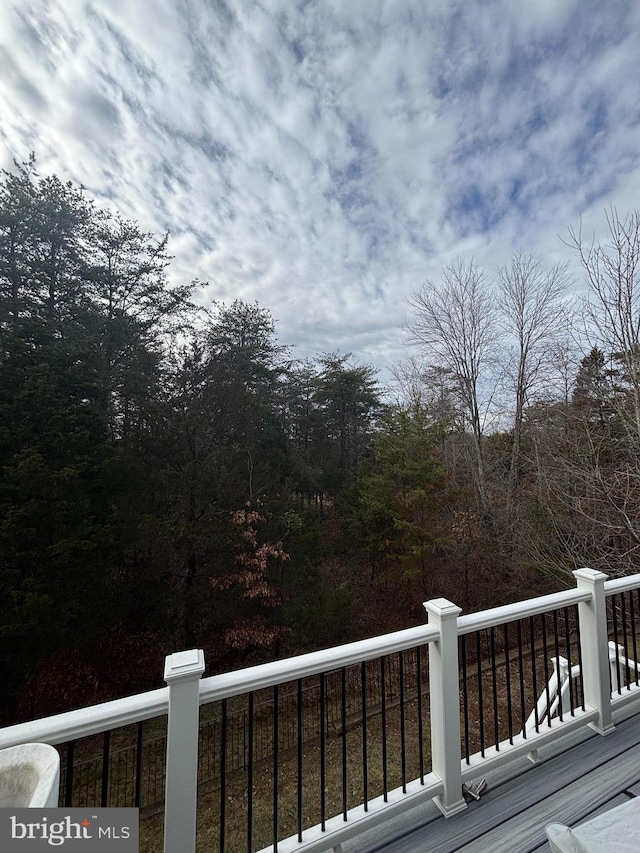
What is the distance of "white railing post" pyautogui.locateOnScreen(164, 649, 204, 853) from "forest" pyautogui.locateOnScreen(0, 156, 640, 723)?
6572 millimetres

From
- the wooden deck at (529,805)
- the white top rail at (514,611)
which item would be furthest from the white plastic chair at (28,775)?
the white top rail at (514,611)

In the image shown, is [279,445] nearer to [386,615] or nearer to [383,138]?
[386,615]

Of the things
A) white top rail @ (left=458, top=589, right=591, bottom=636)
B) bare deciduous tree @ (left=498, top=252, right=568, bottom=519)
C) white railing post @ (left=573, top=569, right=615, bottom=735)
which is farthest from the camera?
bare deciduous tree @ (left=498, top=252, right=568, bottom=519)

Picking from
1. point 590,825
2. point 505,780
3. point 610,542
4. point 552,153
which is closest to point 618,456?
point 610,542

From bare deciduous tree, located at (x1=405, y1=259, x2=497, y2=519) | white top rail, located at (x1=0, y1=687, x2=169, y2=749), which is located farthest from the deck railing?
bare deciduous tree, located at (x1=405, y1=259, x2=497, y2=519)

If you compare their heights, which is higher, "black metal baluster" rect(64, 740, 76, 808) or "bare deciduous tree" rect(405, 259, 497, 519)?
"bare deciduous tree" rect(405, 259, 497, 519)

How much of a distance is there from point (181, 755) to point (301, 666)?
0.47m

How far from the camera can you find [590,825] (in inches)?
45.8

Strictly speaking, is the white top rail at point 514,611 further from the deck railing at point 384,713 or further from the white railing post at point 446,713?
the white railing post at point 446,713

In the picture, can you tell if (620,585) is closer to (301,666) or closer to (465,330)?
(301,666)

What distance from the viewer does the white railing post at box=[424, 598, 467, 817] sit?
5.48 feet

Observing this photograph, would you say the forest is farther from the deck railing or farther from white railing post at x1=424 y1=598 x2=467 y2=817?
white railing post at x1=424 y1=598 x2=467 y2=817

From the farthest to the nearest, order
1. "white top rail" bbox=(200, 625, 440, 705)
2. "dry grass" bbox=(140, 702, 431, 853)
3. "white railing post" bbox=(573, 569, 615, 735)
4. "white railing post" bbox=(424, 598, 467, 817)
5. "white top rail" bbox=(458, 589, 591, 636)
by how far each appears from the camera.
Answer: "dry grass" bbox=(140, 702, 431, 853)
"white railing post" bbox=(573, 569, 615, 735)
"white top rail" bbox=(458, 589, 591, 636)
"white railing post" bbox=(424, 598, 467, 817)
"white top rail" bbox=(200, 625, 440, 705)

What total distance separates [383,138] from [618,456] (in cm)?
708
